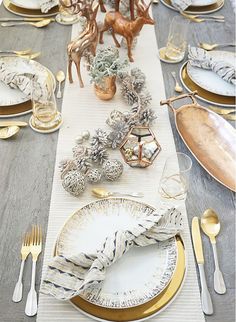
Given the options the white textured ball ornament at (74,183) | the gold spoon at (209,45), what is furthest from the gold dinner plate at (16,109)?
the gold spoon at (209,45)

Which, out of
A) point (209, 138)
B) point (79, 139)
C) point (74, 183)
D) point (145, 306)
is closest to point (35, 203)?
point (74, 183)

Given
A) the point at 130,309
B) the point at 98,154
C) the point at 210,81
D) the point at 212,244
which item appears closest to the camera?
the point at 130,309

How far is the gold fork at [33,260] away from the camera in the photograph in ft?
1.98

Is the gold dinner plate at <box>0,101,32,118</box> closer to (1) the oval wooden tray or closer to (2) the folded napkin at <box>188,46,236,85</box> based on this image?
(1) the oval wooden tray

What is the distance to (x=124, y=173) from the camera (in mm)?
820

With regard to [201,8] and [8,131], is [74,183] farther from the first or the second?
[201,8]

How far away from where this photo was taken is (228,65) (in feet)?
3.47

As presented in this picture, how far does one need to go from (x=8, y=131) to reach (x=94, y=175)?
25 centimetres

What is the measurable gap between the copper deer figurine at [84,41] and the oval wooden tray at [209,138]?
253 mm

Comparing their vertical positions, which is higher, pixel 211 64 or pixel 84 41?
pixel 84 41

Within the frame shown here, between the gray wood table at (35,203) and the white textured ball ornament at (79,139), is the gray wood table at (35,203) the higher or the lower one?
the lower one

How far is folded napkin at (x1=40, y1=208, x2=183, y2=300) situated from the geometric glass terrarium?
0.18 meters

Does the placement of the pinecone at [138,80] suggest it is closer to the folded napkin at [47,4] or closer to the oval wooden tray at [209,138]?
the oval wooden tray at [209,138]

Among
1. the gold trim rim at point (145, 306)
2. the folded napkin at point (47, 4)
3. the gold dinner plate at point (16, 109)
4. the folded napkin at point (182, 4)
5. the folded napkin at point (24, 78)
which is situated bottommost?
the gold trim rim at point (145, 306)
